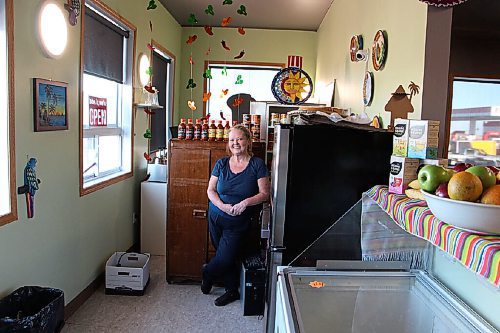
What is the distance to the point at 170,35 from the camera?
576cm

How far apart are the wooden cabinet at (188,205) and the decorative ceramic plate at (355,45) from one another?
108 centimetres

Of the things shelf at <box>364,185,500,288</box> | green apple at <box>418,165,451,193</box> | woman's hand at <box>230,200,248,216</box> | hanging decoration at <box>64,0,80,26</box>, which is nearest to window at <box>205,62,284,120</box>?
woman's hand at <box>230,200,248,216</box>

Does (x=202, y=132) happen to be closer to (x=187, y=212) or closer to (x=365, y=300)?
(x=187, y=212)

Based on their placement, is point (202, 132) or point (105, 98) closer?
point (202, 132)

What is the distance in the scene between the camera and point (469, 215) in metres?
1.02

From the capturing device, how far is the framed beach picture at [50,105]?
2.54m

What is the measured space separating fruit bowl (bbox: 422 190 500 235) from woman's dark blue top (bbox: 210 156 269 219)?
223 cm

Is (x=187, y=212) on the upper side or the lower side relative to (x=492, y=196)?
lower

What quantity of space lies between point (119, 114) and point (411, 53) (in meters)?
2.88

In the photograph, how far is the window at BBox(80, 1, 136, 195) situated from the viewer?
3.42 m

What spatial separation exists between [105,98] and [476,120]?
157 inches

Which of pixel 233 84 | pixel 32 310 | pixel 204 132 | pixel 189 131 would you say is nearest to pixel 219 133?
pixel 204 132

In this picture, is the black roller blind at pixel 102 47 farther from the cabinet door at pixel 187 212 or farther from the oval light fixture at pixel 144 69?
the cabinet door at pixel 187 212

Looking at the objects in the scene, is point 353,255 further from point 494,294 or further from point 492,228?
point 492,228
